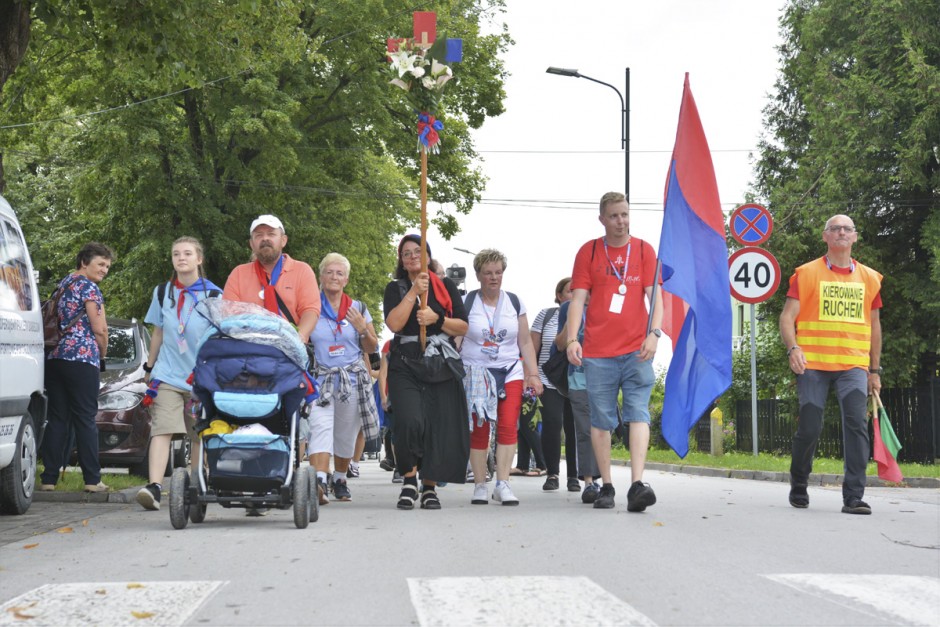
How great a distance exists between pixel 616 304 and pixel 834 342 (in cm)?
173

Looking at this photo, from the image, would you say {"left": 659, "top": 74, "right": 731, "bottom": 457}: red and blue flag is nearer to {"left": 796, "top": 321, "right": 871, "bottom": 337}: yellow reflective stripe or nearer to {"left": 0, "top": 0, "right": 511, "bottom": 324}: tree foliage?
{"left": 796, "top": 321, "right": 871, "bottom": 337}: yellow reflective stripe

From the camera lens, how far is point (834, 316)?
10.1 metres

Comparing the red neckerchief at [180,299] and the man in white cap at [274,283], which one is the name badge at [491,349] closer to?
the man in white cap at [274,283]

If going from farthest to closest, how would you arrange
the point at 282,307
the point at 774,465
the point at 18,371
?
1. the point at 774,465
2. the point at 282,307
3. the point at 18,371

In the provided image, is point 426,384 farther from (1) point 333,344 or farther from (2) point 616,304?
(2) point 616,304

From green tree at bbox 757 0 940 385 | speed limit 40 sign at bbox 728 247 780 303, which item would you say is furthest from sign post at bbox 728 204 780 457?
green tree at bbox 757 0 940 385

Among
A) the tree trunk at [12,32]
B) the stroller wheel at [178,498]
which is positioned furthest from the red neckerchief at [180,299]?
the tree trunk at [12,32]

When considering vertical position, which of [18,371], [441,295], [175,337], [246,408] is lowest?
Answer: [246,408]

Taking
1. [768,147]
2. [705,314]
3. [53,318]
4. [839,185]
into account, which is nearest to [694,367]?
[705,314]

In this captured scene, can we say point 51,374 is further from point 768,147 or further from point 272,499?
point 768,147

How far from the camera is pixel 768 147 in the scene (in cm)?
4012

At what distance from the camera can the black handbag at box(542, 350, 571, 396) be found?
12531mm

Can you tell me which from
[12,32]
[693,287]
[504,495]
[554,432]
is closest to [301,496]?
[504,495]

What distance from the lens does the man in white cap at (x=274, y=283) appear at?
368 inches
